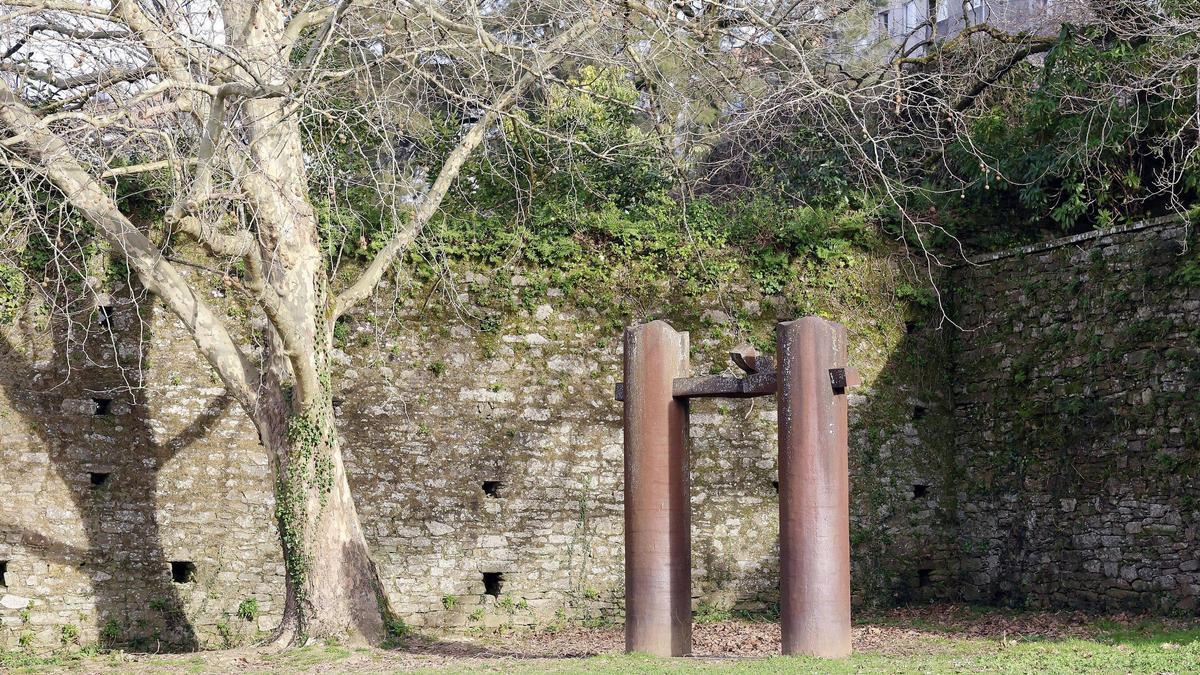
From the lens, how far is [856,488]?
1238 cm

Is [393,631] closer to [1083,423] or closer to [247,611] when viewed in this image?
[247,611]

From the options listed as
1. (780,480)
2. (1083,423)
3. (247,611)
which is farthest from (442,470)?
(1083,423)

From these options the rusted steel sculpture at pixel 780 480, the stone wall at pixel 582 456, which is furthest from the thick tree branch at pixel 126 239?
the rusted steel sculpture at pixel 780 480

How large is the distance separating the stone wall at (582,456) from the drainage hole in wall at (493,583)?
5cm

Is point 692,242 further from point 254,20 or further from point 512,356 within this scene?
point 254,20

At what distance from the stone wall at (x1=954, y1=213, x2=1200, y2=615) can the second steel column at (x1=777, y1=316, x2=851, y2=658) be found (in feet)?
13.5

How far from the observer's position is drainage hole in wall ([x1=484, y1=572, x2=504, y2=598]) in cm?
1150

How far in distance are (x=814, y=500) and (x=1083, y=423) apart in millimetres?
4685

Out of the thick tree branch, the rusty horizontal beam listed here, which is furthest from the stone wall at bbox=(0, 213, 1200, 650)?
the rusty horizontal beam

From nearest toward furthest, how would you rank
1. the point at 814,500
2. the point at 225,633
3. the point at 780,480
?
the point at 814,500 → the point at 780,480 → the point at 225,633

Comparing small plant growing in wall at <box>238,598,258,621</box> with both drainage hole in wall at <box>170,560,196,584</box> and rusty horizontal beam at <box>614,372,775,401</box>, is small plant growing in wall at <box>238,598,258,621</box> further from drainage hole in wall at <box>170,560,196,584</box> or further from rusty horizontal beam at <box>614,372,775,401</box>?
rusty horizontal beam at <box>614,372,775,401</box>

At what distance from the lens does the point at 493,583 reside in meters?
11.5

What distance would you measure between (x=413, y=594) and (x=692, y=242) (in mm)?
4251

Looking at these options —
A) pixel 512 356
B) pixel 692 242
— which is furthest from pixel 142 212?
pixel 692 242
